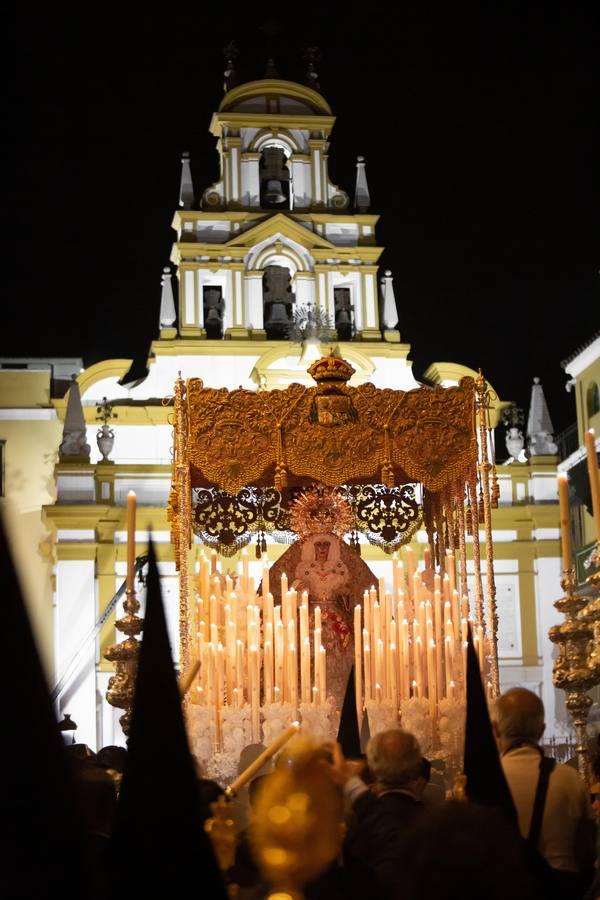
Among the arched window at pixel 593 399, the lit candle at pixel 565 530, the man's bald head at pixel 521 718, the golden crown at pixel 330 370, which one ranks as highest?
the arched window at pixel 593 399

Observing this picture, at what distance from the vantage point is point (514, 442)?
Result: 29.5m

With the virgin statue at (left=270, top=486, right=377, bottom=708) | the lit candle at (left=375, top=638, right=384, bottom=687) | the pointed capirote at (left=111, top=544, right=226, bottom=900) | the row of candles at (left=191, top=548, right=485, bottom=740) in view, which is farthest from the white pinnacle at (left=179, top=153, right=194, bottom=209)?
the pointed capirote at (left=111, top=544, right=226, bottom=900)

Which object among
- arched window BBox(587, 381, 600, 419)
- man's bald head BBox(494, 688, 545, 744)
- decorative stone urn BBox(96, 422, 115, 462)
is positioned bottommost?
man's bald head BBox(494, 688, 545, 744)

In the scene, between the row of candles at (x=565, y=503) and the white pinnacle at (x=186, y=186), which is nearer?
the row of candles at (x=565, y=503)

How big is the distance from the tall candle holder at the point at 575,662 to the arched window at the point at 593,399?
20753mm

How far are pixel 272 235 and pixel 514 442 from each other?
6.62 m

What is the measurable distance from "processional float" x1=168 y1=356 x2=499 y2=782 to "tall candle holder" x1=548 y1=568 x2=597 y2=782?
11.9 feet

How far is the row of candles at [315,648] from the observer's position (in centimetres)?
1202

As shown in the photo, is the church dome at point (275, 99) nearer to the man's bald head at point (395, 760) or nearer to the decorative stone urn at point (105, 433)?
the decorative stone urn at point (105, 433)

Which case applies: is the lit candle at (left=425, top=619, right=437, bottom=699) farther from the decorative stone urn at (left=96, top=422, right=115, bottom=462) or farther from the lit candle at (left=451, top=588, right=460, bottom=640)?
the decorative stone urn at (left=96, top=422, right=115, bottom=462)

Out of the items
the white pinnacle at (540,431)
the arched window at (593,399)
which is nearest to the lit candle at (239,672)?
the arched window at (593,399)

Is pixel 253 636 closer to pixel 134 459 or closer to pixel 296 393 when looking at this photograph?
pixel 296 393

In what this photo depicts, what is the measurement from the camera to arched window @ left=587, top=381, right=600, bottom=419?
28.2 metres

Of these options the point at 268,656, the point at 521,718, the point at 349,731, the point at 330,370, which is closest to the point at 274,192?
the point at 330,370
